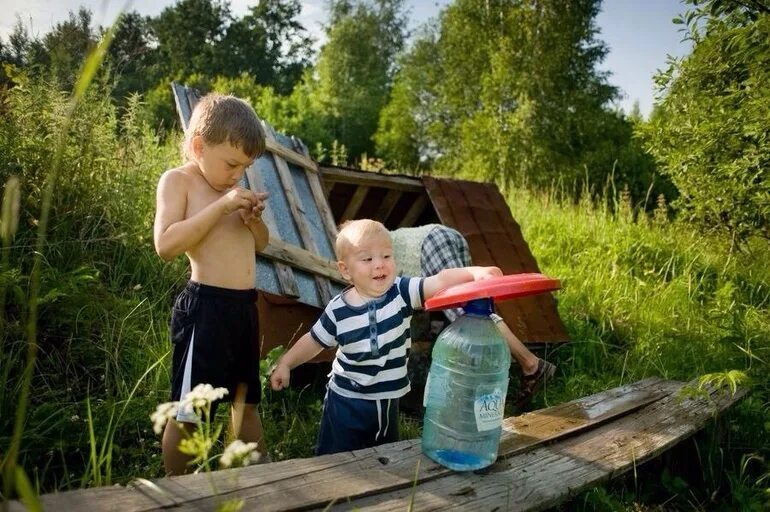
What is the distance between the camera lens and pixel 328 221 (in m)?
4.62

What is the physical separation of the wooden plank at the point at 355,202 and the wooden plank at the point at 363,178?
0.15 m

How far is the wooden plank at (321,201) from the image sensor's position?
14.9 feet

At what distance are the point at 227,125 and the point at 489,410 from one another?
1518mm

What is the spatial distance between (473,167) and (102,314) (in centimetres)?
1686

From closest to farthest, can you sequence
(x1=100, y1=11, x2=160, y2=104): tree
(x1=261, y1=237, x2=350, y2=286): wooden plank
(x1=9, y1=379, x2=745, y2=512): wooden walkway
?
(x1=9, y1=379, x2=745, y2=512): wooden walkway
(x1=261, y1=237, x2=350, y2=286): wooden plank
(x1=100, y1=11, x2=160, y2=104): tree

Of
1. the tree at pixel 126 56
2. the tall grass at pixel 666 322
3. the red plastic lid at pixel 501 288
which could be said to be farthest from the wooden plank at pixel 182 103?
the tall grass at pixel 666 322

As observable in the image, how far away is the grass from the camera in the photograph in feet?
8.93

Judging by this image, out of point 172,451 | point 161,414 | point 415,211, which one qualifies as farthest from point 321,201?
point 161,414

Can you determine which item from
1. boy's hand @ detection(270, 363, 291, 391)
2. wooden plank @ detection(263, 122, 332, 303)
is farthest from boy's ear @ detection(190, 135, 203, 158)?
wooden plank @ detection(263, 122, 332, 303)

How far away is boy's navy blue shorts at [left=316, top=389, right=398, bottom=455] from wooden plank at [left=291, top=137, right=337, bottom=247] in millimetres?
2078

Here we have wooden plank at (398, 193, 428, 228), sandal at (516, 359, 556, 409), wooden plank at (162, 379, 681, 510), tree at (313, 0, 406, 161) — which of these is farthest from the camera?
tree at (313, 0, 406, 161)

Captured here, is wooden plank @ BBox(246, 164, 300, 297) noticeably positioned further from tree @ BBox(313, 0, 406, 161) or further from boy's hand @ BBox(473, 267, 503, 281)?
tree @ BBox(313, 0, 406, 161)

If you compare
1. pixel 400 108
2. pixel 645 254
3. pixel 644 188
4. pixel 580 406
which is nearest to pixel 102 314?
pixel 580 406

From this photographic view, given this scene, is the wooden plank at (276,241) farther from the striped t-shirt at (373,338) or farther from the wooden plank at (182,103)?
the striped t-shirt at (373,338)
